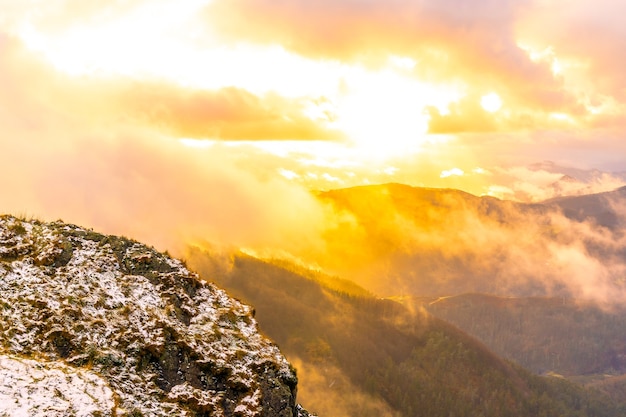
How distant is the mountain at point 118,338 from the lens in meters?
24.7

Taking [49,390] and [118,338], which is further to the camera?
[118,338]

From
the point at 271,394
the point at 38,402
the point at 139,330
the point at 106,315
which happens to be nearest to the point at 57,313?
the point at 106,315

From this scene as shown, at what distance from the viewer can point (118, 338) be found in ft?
94.5

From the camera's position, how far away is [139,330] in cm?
2969

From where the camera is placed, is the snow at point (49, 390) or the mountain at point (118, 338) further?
the mountain at point (118, 338)

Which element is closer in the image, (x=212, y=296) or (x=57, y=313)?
(x=57, y=313)

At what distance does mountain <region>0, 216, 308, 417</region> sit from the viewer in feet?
80.9

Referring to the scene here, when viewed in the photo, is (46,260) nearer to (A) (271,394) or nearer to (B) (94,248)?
(B) (94,248)

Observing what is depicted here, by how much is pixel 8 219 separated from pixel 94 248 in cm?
659

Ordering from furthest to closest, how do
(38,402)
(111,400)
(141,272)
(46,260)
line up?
(141,272), (46,260), (111,400), (38,402)

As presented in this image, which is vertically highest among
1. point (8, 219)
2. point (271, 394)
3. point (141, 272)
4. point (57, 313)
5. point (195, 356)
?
point (8, 219)

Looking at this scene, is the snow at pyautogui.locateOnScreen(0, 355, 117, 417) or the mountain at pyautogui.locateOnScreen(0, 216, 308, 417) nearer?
the snow at pyautogui.locateOnScreen(0, 355, 117, 417)

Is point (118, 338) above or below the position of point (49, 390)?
above

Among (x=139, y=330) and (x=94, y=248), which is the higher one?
(x=94, y=248)
